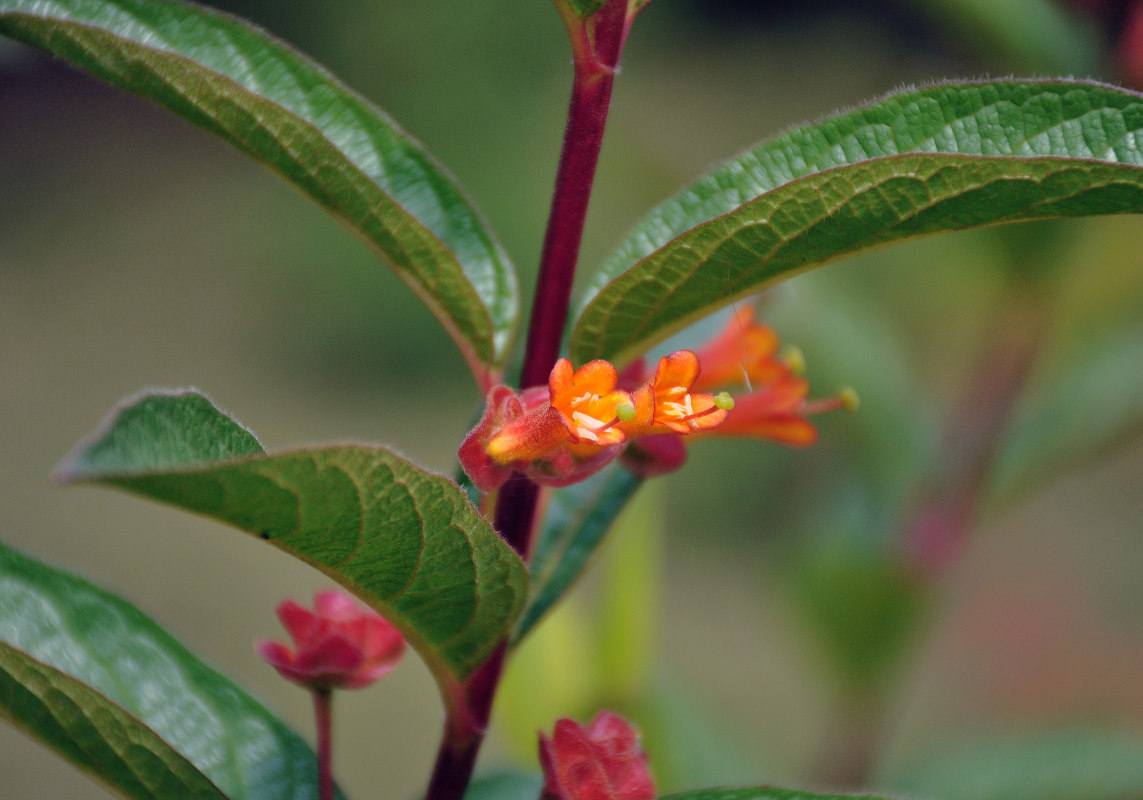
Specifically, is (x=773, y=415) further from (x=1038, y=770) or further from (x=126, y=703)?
(x=1038, y=770)

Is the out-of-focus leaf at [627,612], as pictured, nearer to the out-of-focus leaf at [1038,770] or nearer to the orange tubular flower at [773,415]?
the out-of-focus leaf at [1038,770]

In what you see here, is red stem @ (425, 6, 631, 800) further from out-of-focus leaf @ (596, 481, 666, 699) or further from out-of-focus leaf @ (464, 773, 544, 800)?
out-of-focus leaf @ (596, 481, 666, 699)

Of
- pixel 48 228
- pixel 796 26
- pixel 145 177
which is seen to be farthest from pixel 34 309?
pixel 796 26

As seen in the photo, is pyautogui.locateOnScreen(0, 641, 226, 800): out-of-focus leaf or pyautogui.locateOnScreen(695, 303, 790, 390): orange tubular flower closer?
pyautogui.locateOnScreen(0, 641, 226, 800): out-of-focus leaf

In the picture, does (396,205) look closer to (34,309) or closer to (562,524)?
(562,524)

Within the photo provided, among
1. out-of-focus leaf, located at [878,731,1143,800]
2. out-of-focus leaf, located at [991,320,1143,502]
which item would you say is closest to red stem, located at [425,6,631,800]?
out-of-focus leaf, located at [878,731,1143,800]

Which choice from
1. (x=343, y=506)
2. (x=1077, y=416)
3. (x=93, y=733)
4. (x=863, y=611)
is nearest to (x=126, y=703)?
(x=93, y=733)

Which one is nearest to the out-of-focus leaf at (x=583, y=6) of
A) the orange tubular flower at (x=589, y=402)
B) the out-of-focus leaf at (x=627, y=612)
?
the orange tubular flower at (x=589, y=402)
